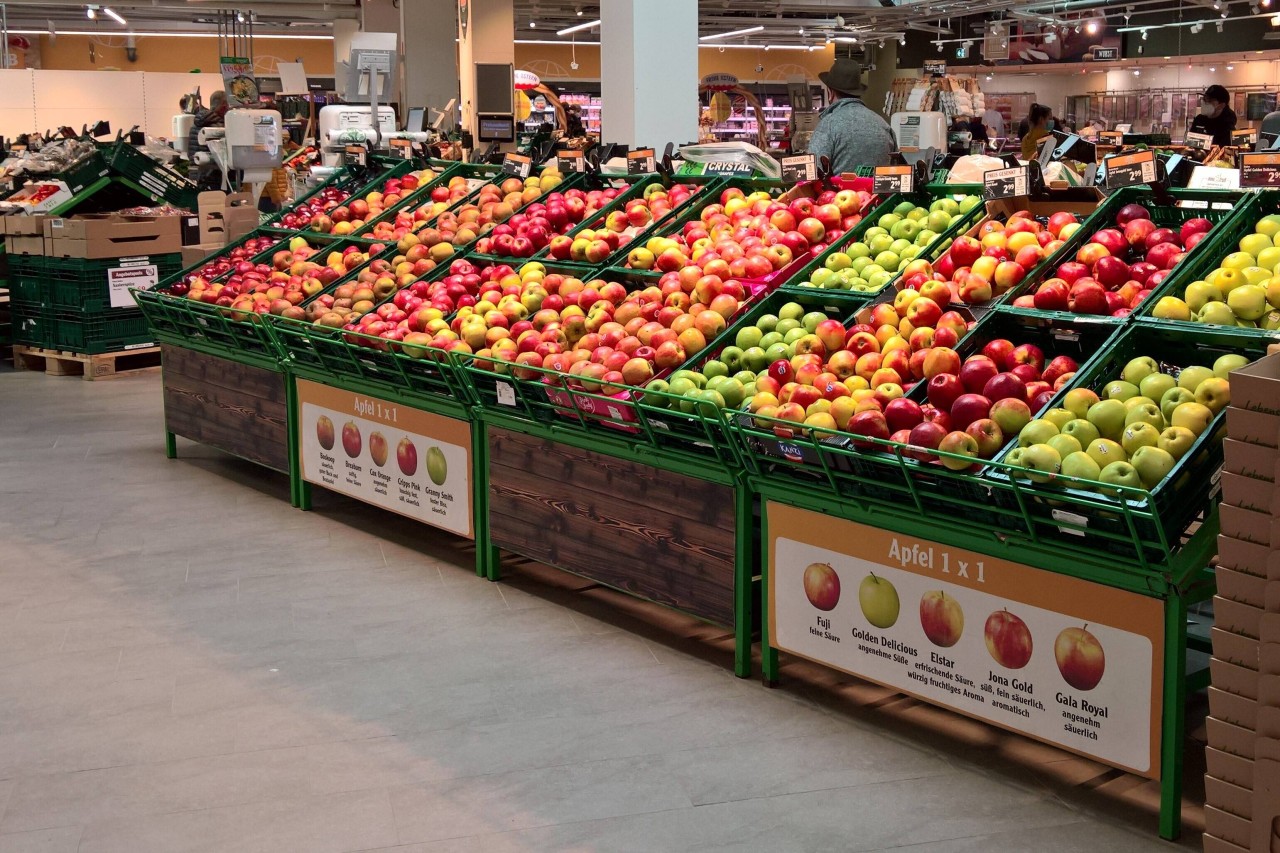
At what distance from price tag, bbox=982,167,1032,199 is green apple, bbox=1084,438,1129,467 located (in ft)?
4.26

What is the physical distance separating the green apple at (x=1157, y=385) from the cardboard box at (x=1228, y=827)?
3.61 feet

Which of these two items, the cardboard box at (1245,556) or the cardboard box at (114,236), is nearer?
the cardboard box at (1245,556)

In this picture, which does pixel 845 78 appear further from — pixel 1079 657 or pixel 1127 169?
pixel 1079 657

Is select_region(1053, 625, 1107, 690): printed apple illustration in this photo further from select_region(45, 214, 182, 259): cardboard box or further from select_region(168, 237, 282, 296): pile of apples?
select_region(45, 214, 182, 259): cardboard box

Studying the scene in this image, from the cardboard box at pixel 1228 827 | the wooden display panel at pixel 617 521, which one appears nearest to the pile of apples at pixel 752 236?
the wooden display panel at pixel 617 521

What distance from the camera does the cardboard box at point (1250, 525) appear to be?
6.90 ft

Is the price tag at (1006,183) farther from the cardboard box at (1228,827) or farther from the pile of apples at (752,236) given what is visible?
the cardboard box at (1228,827)

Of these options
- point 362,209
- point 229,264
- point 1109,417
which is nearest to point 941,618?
point 1109,417

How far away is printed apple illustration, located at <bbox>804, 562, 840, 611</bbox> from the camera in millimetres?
3473

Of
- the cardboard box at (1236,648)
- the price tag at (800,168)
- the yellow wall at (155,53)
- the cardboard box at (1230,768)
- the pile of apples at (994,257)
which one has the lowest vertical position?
the cardboard box at (1230,768)

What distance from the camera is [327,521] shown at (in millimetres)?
5543

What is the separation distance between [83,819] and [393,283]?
2860 millimetres

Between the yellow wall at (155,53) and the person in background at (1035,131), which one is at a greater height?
the yellow wall at (155,53)

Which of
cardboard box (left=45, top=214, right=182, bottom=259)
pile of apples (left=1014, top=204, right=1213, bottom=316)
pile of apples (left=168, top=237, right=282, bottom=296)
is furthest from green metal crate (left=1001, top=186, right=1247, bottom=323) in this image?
cardboard box (left=45, top=214, right=182, bottom=259)
